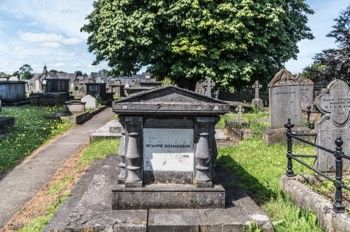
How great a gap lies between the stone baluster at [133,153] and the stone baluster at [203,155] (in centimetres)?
77

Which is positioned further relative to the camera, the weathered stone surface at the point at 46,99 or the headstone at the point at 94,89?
the headstone at the point at 94,89

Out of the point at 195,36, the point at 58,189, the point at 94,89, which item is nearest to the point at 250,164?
the point at 58,189

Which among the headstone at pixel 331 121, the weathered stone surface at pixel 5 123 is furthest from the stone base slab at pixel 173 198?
the weathered stone surface at pixel 5 123

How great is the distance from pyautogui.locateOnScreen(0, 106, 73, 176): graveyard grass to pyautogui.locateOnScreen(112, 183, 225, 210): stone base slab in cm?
482

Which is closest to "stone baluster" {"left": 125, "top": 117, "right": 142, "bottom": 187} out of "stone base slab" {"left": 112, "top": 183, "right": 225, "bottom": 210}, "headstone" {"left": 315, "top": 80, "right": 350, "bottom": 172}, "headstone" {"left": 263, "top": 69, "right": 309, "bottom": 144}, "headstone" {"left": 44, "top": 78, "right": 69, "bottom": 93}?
"stone base slab" {"left": 112, "top": 183, "right": 225, "bottom": 210}

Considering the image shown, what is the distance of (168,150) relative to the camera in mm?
4320

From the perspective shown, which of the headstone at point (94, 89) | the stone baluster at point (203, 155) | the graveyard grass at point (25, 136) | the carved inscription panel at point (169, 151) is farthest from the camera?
the headstone at point (94, 89)

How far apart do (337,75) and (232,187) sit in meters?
19.4

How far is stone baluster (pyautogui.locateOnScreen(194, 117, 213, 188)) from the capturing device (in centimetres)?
415

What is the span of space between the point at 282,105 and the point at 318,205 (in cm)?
595

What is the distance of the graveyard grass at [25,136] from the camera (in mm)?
8727

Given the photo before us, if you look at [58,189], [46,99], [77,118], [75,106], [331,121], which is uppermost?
[46,99]

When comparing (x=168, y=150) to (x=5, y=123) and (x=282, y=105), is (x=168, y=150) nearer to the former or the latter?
(x=282, y=105)

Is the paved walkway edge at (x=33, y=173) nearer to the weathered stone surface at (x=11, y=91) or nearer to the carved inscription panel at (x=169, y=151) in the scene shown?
the carved inscription panel at (x=169, y=151)
